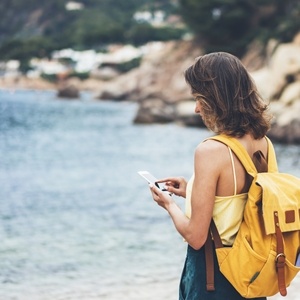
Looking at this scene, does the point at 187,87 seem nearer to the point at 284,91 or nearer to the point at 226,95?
the point at 284,91

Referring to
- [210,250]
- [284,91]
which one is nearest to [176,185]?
[210,250]

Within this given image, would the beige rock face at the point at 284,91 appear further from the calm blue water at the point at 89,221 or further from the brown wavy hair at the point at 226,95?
the brown wavy hair at the point at 226,95

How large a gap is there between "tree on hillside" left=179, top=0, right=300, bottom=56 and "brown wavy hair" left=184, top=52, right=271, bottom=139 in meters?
55.9

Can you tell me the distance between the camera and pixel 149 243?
10.0 metres

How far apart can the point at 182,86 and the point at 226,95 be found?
185ft

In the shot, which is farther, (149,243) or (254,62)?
(254,62)

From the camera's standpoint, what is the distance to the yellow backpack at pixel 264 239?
2646 mm

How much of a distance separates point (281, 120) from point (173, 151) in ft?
16.0

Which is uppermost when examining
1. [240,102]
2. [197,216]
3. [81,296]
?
[240,102]

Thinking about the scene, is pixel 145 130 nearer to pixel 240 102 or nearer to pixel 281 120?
pixel 281 120

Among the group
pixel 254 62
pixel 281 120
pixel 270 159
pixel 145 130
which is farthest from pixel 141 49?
pixel 270 159

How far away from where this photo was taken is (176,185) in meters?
3.14

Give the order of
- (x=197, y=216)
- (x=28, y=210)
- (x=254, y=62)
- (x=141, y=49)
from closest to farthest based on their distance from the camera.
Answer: (x=197, y=216), (x=28, y=210), (x=254, y=62), (x=141, y=49)

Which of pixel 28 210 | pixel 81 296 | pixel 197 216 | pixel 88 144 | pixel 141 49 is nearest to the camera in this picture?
pixel 197 216
